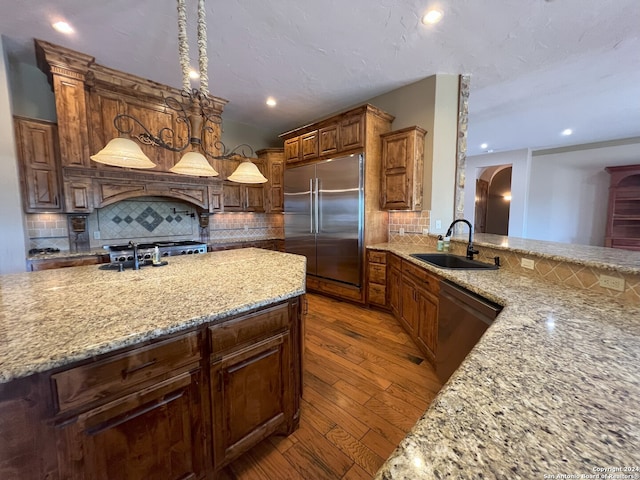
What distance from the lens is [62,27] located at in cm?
240

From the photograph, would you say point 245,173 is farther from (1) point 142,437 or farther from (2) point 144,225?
(2) point 144,225

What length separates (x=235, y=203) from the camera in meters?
4.70

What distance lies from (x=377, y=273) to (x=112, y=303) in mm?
2780

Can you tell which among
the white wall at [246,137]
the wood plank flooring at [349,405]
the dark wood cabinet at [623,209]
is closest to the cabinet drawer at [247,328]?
the wood plank flooring at [349,405]

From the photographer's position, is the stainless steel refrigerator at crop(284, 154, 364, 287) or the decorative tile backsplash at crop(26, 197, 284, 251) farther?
the stainless steel refrigerator at crop(284, 154, 364, 287)

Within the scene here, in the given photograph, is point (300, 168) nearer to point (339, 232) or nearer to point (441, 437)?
point (339, 232)

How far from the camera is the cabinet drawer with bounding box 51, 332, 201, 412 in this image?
85cm

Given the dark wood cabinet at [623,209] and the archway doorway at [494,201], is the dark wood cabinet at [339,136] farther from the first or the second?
the archway doorway at [494,201]

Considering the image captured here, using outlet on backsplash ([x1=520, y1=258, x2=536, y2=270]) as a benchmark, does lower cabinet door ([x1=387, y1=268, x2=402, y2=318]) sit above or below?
below

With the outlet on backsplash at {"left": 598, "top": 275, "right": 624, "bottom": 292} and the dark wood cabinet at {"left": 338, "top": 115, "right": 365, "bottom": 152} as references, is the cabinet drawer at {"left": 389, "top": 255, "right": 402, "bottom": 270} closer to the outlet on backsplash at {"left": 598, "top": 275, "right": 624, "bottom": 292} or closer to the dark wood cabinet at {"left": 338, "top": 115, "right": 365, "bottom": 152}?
the dark wood cabinet at {"left": 338, "top": 115, "right": 365, "bottom": 152}

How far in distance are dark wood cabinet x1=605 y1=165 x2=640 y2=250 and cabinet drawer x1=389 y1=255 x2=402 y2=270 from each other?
18.0 feet

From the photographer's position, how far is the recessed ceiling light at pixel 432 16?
217cm

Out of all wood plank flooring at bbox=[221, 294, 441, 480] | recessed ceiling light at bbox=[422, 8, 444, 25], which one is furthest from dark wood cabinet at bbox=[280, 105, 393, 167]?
wood plank flooring at bbox=[221, 294, 441, 480]

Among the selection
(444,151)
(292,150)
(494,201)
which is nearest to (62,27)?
(292,150)
